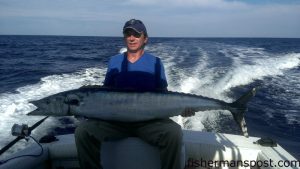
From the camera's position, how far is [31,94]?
11586 millimetres

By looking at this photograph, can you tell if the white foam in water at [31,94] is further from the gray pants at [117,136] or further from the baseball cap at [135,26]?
the baseball cap at [135,26]

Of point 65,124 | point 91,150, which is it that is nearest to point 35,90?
point 65,124

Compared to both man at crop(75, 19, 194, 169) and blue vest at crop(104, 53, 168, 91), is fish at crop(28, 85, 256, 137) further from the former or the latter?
blue vest at crop(104, 53, 168, 91)

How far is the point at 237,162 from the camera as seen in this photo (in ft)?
14.5

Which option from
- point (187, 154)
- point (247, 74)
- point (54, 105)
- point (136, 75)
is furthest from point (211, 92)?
point (54, 105)

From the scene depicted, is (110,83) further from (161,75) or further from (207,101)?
(207,101)

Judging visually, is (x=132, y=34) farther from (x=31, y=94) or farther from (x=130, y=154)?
(x=31, y=94)

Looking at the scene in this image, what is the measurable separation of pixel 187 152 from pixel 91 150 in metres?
1.40

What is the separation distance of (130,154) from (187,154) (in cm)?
96

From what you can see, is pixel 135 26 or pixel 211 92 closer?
pixel 135 26

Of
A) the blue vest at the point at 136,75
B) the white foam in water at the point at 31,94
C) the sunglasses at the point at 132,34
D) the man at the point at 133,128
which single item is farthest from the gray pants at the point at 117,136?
the white foam in water at the point at 31,94

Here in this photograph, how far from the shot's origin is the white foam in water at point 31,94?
8375 mm

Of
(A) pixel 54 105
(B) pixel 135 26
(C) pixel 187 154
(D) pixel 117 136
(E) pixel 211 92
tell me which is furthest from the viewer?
(E) pixel 211 92

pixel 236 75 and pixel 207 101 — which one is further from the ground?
pixel 207 101
